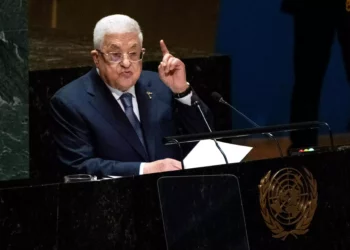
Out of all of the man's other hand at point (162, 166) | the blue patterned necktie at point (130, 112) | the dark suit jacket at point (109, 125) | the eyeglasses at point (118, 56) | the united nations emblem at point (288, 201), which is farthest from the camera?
the blue patterned necktie at point (130, 112)

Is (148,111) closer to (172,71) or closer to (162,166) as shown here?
(172,71)

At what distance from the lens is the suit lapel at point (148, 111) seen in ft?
17.0

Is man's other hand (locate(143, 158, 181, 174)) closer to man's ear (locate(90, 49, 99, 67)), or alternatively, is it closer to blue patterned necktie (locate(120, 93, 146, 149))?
blue patterned necktie (locate(120, 93, 146, 149))

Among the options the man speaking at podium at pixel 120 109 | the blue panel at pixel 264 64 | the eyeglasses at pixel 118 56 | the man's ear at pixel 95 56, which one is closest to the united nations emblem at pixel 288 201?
the man speaking at podium at pixel 120 109

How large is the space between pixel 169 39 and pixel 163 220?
5.62 feet

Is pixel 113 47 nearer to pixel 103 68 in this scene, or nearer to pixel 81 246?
pixel 103 68

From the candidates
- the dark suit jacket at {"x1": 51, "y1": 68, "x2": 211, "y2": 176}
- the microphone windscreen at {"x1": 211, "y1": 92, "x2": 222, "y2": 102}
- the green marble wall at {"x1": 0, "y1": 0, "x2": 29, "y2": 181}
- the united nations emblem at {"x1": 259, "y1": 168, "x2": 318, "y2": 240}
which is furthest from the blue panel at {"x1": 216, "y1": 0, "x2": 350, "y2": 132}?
the green marble wall at {"x1": 0, "y1": 0, "x2": 29, "y2": 181}

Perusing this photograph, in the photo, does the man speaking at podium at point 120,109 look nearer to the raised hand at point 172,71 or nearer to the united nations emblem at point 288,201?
the raised hand at point 172,71

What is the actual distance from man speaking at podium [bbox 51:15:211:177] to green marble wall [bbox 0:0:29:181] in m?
0.21

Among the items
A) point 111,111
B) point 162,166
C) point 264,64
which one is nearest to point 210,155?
point 162,166

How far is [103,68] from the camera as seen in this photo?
5.12 metres

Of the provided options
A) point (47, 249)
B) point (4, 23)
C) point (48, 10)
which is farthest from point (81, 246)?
point (48, 10)

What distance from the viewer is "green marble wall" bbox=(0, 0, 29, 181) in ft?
15.5

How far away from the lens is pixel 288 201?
4.68m
